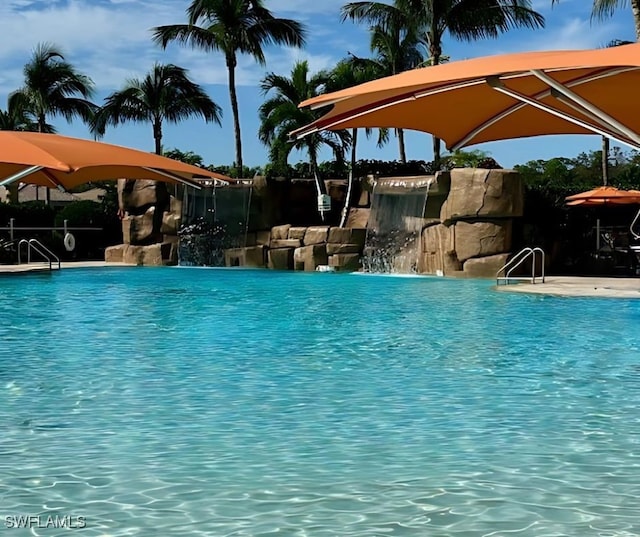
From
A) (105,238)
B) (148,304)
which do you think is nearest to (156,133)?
→ (105,238)

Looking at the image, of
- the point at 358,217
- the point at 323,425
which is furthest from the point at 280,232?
the point at 323,425

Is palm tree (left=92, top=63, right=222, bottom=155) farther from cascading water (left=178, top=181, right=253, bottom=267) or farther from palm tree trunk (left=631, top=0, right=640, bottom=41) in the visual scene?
palm tree trunk (left=631, top=0, right=640, bottom=41)

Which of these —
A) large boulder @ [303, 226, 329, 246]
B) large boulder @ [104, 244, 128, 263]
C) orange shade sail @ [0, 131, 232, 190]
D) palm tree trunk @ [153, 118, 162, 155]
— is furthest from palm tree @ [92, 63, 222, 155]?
orange shade sail @ [0, 131, 232, 190]

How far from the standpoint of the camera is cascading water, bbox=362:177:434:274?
69.2ft

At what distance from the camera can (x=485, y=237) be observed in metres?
19.0

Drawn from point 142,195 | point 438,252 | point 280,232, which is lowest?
point 438,252

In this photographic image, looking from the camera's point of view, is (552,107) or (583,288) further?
(583,288)

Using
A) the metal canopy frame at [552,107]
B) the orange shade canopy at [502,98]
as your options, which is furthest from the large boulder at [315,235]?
the metal canopy frame at [552,107]

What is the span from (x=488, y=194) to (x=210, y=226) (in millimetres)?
9232

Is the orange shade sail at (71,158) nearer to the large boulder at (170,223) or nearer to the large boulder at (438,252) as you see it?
the large boulder at (438,252)

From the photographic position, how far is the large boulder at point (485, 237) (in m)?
18.9

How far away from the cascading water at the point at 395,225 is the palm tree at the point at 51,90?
24.0 meters

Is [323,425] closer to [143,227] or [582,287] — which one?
[582,287]

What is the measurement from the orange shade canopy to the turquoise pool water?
2.09 meters
